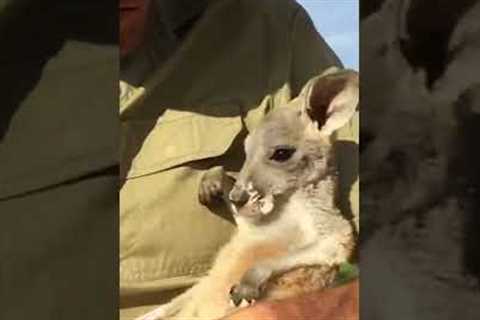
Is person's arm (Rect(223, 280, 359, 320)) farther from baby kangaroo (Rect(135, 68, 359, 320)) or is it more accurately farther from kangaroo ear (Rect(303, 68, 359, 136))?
kangaroo ear (Rect(303, 68, 359, 136))

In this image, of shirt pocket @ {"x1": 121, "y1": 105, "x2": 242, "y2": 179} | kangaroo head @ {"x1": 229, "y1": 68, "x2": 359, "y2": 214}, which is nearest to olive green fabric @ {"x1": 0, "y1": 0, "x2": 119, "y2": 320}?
shirt pocket @ {"x1": 121, "y1": 105, "x2": 242, "y2": 179}

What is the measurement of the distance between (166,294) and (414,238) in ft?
0.96

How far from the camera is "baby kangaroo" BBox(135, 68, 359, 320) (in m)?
1.47

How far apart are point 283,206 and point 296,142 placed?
3.0 inches

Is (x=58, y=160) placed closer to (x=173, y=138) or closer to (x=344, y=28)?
(x=173, y=138)

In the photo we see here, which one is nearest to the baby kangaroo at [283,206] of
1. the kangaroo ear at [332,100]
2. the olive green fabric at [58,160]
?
the kangaroo ear at [332,100]

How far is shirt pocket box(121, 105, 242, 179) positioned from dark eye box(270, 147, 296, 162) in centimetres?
5

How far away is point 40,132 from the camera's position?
155 centimetres

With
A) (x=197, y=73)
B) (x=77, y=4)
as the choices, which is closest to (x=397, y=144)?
(x=197, y=73)

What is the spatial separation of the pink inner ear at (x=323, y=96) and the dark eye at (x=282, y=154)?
45 millimetres

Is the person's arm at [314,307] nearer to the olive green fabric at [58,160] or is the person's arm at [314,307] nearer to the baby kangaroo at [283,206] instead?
the baby kangaroo at [283,206]

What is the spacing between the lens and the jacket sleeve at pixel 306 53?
1501mm

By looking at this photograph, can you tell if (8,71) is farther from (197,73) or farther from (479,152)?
(479,152)

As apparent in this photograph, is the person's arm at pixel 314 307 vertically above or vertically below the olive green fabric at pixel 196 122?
below
